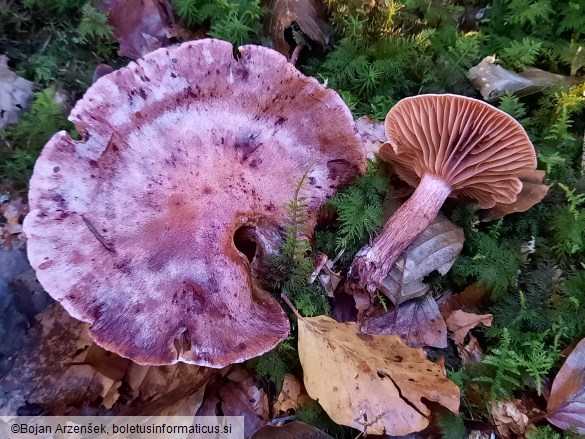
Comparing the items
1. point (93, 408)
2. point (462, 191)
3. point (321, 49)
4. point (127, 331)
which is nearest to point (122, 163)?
point (127, 331)

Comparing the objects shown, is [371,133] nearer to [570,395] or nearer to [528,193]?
[528,193]

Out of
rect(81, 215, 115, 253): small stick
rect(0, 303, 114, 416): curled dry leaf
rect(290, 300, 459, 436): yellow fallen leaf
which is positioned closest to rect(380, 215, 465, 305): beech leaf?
rect(290, 300, 459, 436): yellow fallen leaf

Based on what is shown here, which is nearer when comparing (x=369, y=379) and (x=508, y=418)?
(x=369, y=379)

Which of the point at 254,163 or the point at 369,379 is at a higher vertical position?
the point at 254,163

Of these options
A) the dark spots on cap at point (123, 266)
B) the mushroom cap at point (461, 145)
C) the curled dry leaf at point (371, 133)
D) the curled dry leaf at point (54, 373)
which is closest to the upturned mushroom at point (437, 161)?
the mushroom cap at point (461, 145)

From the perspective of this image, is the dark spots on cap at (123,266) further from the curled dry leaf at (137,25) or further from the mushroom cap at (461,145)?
the mushroom cap at (461,145)

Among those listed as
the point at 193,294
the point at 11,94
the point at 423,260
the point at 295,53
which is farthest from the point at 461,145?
the point at 11,94

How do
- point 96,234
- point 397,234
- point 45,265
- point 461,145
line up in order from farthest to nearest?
point 397,234, point 461,145, point 96,234, point 45,265
